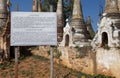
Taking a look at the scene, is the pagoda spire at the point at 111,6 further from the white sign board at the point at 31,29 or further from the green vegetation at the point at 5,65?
the green vegetation at the point at 5,65

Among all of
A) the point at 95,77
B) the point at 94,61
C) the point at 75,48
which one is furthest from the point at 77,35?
the point at 95,77

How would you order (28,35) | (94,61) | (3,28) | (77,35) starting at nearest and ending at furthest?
(28,35) → (94,61) → (77,35) → (3,28)

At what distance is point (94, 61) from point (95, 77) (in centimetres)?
129

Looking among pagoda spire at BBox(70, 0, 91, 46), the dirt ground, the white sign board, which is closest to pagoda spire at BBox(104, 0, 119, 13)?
pagoda spire at BBox(70, 0, 91, 46)

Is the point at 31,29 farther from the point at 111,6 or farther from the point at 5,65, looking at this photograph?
the point at 5,65

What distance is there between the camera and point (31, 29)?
9.84 meters

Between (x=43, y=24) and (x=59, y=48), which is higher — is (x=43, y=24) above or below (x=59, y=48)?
above

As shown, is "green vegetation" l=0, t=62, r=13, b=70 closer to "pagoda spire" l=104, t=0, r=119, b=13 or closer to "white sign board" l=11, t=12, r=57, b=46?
"pagoda spire" l=104, t=0, r=119, b=13

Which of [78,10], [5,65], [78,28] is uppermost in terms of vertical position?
[78,10]

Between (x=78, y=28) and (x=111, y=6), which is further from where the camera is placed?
(x=78, y=28)

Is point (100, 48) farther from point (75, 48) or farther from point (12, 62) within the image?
point (12, 62)

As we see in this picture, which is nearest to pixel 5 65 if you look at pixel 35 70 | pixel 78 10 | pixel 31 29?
pixel 35 70

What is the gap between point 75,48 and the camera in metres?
17.9

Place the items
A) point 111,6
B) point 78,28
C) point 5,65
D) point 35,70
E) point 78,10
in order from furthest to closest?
point 78,10 < point 78,28 < point 5,65 < point 35,70 < point 111,6
